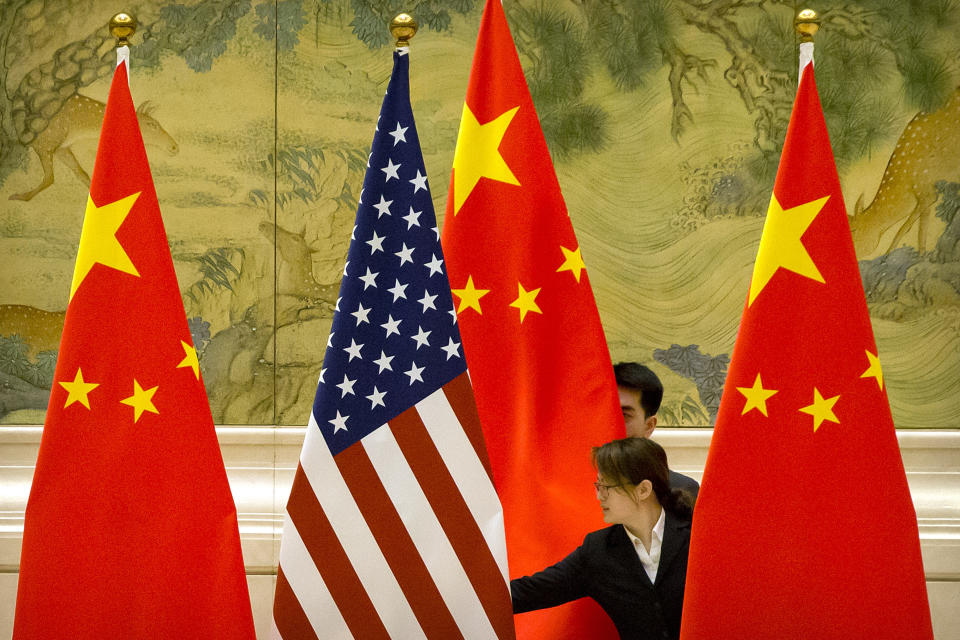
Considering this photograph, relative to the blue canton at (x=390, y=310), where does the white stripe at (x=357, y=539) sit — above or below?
below

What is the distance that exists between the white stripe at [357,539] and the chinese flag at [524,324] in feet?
1.21

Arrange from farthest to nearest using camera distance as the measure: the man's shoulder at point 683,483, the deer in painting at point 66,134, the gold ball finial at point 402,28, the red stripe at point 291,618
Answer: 1. the deer in painting at point 66,134
2. the man's shoulder at point 683,483
3. the gold ball finial at point 402,28
4. the red stripe at point 291,618

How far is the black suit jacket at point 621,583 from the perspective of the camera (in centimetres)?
236

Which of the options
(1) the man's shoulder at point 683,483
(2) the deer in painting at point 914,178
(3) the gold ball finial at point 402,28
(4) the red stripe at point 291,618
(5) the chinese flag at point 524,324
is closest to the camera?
(4) the red stripe at point 291,618

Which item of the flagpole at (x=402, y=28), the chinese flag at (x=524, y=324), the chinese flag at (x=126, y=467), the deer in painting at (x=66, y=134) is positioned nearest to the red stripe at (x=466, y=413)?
the chinese flag at (x=524, y=324)

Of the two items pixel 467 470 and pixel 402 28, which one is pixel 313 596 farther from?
pixel 402 28

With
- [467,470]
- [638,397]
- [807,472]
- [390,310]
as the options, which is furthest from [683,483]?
[390,310]

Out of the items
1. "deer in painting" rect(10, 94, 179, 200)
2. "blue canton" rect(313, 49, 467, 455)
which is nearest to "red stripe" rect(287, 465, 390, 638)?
"blue canton" rect(313, 49, 467, 455)

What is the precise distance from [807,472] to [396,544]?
97cm

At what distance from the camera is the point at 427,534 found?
2.35m

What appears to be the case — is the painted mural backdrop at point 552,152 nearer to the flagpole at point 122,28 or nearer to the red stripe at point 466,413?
the flagpole at point 122,28

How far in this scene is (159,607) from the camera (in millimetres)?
2332

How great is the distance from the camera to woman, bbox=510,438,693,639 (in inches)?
92.7

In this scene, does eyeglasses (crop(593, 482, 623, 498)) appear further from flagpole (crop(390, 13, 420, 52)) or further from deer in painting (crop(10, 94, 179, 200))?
deer in painting (crop(10, 94, 179, 200))
